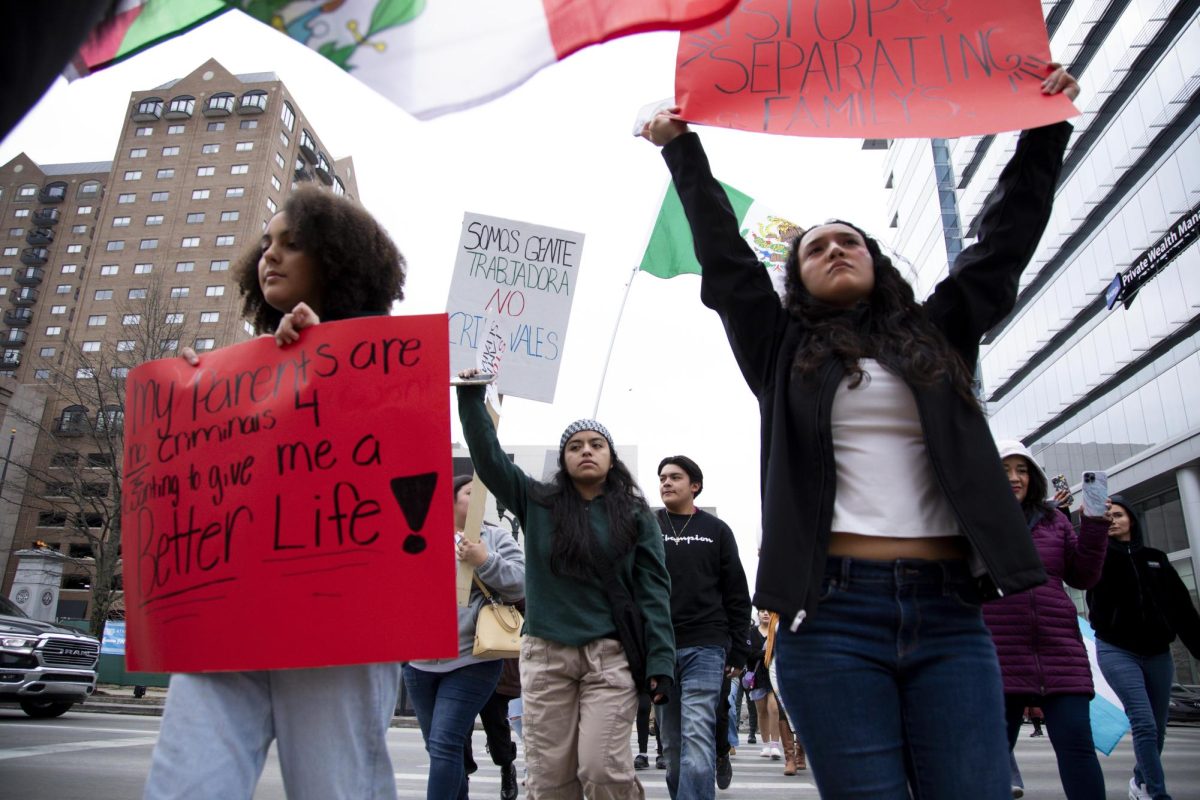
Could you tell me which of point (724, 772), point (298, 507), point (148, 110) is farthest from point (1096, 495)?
point (148, 110)

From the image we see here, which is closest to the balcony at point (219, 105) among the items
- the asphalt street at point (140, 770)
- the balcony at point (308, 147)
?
the balcony at point (308, 147)

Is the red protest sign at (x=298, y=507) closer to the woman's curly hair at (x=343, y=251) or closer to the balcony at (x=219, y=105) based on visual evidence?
the woman's curly hair at (x=343, y=251)

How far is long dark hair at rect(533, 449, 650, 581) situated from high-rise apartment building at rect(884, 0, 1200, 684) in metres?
21.0

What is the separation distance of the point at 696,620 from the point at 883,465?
326 centimetres

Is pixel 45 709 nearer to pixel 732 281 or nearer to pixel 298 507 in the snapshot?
pixel 298 507

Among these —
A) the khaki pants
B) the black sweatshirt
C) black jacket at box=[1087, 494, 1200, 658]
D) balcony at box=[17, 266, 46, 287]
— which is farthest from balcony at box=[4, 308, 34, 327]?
black jacket at box=[1087, 494, 1200, 658]

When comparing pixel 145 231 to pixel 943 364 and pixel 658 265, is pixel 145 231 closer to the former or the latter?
pixel 658 265

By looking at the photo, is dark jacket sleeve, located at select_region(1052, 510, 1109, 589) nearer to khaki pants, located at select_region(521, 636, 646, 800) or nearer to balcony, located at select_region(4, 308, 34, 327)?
khaki pants, located at select_region(521, 636, 646, 800)

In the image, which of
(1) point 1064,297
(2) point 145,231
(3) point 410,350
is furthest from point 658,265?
(2) point 145,231

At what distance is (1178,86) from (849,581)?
30735 millimetres

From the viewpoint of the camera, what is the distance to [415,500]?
211 cm

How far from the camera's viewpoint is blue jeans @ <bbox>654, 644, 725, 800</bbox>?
442cm

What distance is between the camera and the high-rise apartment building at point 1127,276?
84.6ft

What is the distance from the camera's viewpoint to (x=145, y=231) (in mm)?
76438
